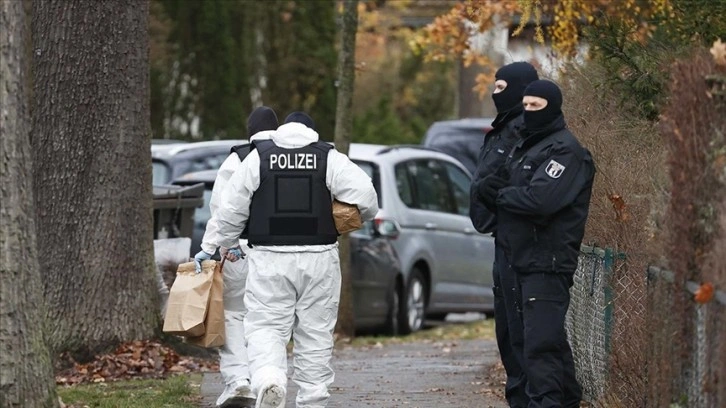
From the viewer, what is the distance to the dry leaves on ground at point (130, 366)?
1066 centimetres

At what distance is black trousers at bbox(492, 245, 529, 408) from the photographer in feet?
24.5

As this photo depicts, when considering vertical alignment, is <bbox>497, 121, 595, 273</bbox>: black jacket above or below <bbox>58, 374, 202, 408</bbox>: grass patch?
above

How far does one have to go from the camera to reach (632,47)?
9.20 meters

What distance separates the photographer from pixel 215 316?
877 cm

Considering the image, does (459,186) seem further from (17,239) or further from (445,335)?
(17,239)

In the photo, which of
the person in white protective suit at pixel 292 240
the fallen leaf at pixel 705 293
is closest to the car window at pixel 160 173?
the person in white protective suit at pixel 292 240

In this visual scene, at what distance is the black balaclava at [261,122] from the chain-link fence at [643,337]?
1.98 meters

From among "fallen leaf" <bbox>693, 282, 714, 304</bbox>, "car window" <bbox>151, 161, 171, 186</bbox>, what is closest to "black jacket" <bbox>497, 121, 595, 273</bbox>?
"fallen leaf" <bbox>693, 282, 714, 304</bbox>

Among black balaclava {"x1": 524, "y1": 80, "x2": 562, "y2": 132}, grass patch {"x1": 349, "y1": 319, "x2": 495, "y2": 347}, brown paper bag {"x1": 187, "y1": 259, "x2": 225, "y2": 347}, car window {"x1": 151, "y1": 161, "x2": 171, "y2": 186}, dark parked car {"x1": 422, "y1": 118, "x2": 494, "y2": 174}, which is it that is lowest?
grass patch {"x1": 349, "y1": 319, "x2": 495, "y2": 347}

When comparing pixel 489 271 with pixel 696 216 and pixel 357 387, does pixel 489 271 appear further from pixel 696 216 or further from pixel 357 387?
pixel 696 216

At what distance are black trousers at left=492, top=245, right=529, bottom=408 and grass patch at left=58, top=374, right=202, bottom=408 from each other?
2.12m

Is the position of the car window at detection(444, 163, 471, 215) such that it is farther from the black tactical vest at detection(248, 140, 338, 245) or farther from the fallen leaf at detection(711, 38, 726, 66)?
the fallen leaf at detection(711, 38, 726, 66)

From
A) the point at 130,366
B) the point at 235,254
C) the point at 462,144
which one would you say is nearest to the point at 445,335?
the point at 462,144

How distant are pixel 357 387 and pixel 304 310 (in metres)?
2.12
